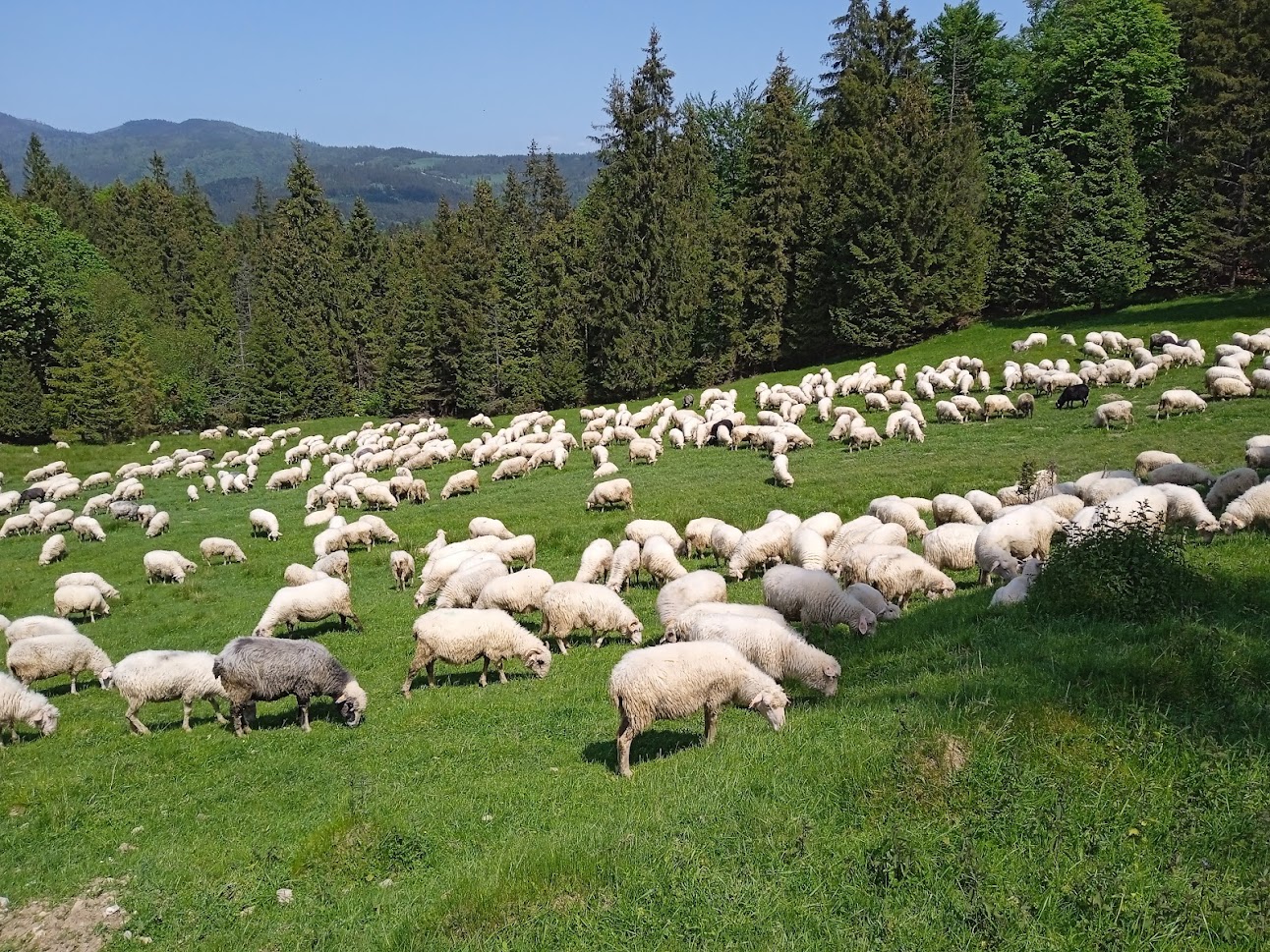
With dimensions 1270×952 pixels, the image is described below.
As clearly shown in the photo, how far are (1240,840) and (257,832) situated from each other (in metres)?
8.55

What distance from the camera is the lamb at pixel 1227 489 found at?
15.2m

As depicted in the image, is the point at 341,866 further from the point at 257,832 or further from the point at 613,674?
the point at 613,674

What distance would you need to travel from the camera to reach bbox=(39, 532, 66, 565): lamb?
26109 millimetres

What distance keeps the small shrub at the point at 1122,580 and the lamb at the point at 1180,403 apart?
19.6 meters

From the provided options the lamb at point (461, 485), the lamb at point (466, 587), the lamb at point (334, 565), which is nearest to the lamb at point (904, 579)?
the lamb at point (466, 587)

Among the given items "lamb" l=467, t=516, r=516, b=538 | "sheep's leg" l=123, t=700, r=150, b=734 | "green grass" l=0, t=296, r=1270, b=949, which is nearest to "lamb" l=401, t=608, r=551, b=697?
"green grass" l=0, t=296, r=1270, b=949

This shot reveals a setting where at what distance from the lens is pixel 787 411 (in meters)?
35.6

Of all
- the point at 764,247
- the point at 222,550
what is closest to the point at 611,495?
the point at 222,550

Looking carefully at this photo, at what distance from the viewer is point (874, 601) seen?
1282 centimetres

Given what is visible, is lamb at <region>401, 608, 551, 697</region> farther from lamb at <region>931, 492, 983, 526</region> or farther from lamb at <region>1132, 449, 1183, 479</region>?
lamb at <region>1132, 449, 1183, 479</region>

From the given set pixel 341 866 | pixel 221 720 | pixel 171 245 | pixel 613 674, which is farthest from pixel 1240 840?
pixel 171 245

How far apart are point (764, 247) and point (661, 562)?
39.8 metres

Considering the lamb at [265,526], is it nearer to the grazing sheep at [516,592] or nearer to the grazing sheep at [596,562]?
the grazing sheep at [596,562]

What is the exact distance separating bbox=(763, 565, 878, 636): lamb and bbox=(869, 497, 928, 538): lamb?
5.39 m
